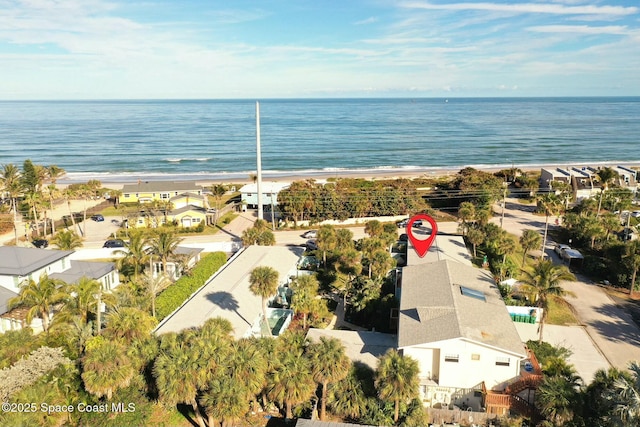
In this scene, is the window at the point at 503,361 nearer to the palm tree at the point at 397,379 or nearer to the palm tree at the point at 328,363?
the palm tree at the point at 397,379

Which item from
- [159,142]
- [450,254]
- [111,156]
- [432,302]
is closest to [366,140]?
[159,142]

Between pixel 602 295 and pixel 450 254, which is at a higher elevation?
pixel 450 254

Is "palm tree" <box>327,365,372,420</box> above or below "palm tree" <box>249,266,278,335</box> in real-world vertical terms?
below

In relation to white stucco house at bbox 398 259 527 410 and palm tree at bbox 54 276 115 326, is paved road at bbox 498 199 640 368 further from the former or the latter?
palm tree at bbox 54 276 115 326

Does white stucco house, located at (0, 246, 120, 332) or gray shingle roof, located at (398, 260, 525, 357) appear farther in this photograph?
white stucco house, located at (0, 246, 120, 332)

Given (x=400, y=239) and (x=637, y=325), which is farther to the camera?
(x=400, y=239)

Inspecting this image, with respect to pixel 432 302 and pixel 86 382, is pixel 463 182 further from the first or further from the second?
pixel 86 382

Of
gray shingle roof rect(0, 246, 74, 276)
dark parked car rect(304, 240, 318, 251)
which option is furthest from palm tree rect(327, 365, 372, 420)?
dark parked car rect(304, 240, 318, 251)

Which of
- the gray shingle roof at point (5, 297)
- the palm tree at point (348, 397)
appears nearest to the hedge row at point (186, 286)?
the gray shingle roof at point (5, 297)
